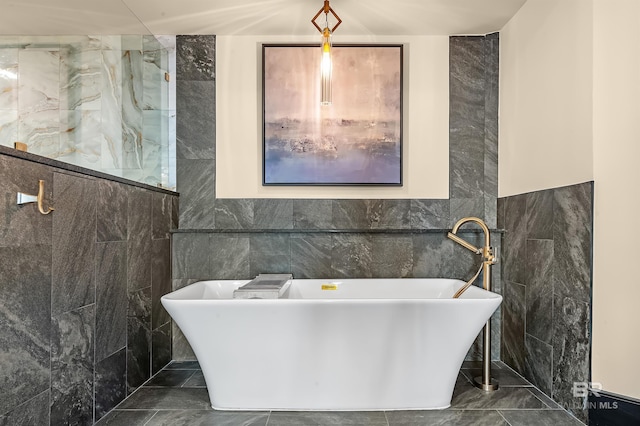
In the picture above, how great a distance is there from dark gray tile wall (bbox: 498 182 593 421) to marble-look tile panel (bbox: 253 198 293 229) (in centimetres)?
139

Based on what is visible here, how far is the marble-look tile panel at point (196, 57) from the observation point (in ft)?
8.95

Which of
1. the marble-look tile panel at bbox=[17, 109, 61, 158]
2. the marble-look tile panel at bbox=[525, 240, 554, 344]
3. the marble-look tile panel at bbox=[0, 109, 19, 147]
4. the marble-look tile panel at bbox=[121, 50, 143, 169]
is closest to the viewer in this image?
the marble-look tile panel at bbox=[0, 109, 19, 147]

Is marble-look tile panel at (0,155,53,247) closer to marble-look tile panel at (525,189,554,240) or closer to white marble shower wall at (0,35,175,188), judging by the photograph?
white marble shower wall at (0,35,175,188)

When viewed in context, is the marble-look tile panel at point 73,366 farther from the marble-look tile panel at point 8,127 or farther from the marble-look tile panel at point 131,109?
the marble-look tile panel at point 131,109

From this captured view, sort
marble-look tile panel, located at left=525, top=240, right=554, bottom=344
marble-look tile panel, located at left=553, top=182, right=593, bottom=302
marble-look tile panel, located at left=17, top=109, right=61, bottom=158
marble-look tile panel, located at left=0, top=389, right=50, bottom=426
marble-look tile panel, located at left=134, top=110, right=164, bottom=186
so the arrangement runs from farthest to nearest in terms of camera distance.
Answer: marble-look tile panel, located at left=134, top=110, right=164, bottom=186 < marble-look tile panel, located at left=525, top=240, right=554, bottom=344 < marble-look tile panel, located at left=553, top=182, right=593, bottom=302 < marble-look tile panel, located at left=17, top=109, right=61, bottom=158 < marble-look tile panel, located at left=0, top=389, right=50, bottom=426

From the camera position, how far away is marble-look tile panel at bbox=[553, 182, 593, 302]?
5.83 ft

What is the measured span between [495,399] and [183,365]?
1801mm

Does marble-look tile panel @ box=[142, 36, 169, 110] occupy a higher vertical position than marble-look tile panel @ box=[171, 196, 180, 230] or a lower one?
higher

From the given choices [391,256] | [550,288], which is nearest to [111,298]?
[391,256]

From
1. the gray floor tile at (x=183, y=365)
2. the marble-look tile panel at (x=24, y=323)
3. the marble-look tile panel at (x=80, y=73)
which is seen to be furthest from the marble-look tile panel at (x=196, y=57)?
the gray floor tile at (x=183, y=365)

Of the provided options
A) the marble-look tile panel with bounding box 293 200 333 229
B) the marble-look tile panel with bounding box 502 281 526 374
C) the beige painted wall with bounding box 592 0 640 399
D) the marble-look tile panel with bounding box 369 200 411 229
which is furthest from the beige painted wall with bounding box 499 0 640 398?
the marble-look tile panel with bounding box 293 200 333 229

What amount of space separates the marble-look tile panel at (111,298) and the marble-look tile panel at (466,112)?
2.02 metres

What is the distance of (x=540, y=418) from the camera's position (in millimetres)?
1828

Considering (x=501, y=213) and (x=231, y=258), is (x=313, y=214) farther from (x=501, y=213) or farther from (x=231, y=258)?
(x=501, y=213)
